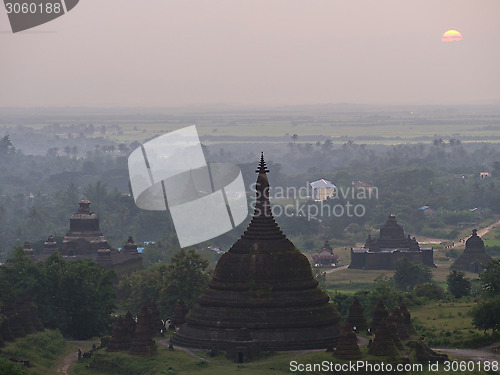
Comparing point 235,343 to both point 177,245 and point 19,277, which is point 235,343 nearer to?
point 19,277

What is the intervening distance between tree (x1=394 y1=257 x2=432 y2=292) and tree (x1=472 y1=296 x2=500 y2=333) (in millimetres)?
43320

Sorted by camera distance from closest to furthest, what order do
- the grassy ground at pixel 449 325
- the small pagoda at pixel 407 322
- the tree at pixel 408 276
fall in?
the grassy ground at pixel 449 325
the small pagoda at pixel 407 322
the tree at pixel 408 276

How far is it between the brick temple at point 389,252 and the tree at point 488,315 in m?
62.4

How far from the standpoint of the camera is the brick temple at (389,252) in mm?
145000

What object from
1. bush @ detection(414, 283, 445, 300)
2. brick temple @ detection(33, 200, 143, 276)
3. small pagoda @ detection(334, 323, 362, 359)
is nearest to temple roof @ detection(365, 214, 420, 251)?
brick temple @ detection(33, 200, 143, 276)

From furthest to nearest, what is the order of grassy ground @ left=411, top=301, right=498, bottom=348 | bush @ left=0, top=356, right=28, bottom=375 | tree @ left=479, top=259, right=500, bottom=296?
tree @ left=479, top=259, right=500, bottom=296 < grassy ground @ left=411, top=301, right=498, bottom=348 < bush @ left=0, top=356, right=28, bottom=375

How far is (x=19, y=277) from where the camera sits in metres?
93.4

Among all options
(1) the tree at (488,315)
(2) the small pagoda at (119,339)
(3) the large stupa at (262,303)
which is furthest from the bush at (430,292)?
(2) the small pagoda at (119,339)

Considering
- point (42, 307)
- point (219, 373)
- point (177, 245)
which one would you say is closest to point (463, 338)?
point (219, 373)

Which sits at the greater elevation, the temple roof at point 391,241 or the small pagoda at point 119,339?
the small pagoda at point 119,339

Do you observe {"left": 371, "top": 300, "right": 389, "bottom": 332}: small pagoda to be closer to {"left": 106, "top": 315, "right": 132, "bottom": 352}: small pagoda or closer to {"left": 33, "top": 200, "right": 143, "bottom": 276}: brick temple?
{"left": 106, "top": 315, "right": 132, "bottom": 352}: small pagoda

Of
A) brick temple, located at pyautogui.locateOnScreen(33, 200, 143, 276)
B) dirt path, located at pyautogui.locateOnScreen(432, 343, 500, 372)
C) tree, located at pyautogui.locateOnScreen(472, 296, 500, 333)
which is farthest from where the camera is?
brick temple, located at pyautogui.locateOnScreen(33, 200, 143, 276)

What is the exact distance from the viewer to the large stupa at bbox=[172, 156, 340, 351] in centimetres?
7769

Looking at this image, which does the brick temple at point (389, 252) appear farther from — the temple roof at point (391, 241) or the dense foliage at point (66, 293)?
the dense foliage at point (66, 293)
